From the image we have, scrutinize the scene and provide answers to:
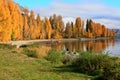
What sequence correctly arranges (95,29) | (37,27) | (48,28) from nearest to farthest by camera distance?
1. (37,27)
2. (48,28)
3. (95,29)

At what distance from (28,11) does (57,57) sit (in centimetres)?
8273

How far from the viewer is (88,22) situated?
174250 millimetres

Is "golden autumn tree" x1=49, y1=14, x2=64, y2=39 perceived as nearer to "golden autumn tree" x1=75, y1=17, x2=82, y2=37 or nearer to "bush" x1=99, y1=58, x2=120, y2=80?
"golden autumn tree" x1=75, y1=17, x2=82, y2=37

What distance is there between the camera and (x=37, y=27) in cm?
11062

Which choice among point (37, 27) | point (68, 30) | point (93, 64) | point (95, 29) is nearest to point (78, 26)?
point (68, 30)

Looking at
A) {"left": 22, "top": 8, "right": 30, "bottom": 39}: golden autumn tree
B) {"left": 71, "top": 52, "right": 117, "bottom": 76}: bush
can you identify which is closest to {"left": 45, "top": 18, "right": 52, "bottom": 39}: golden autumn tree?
{"left": 22, "top": 8, "right": 30, "bottom": 39}: golden autumn tree

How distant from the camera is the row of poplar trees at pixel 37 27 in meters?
Answer: 54.4

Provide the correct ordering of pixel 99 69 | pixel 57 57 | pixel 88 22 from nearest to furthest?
pixel 99 69, pixel 57 57, pixel 88 22

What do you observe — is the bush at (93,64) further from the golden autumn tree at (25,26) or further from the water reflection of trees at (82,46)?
the golden autumn tree at (25,26)

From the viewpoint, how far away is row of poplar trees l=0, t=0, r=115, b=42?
2142 inches

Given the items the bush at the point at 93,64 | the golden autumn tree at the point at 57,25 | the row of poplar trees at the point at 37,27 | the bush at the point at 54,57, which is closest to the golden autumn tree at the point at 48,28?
the row of poplar trees at the point at 37,27

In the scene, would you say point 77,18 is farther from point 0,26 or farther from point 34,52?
point 34,52

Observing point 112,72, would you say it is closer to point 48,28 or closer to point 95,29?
point 48,28

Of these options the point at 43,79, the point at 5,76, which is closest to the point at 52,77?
the point at 43,79
